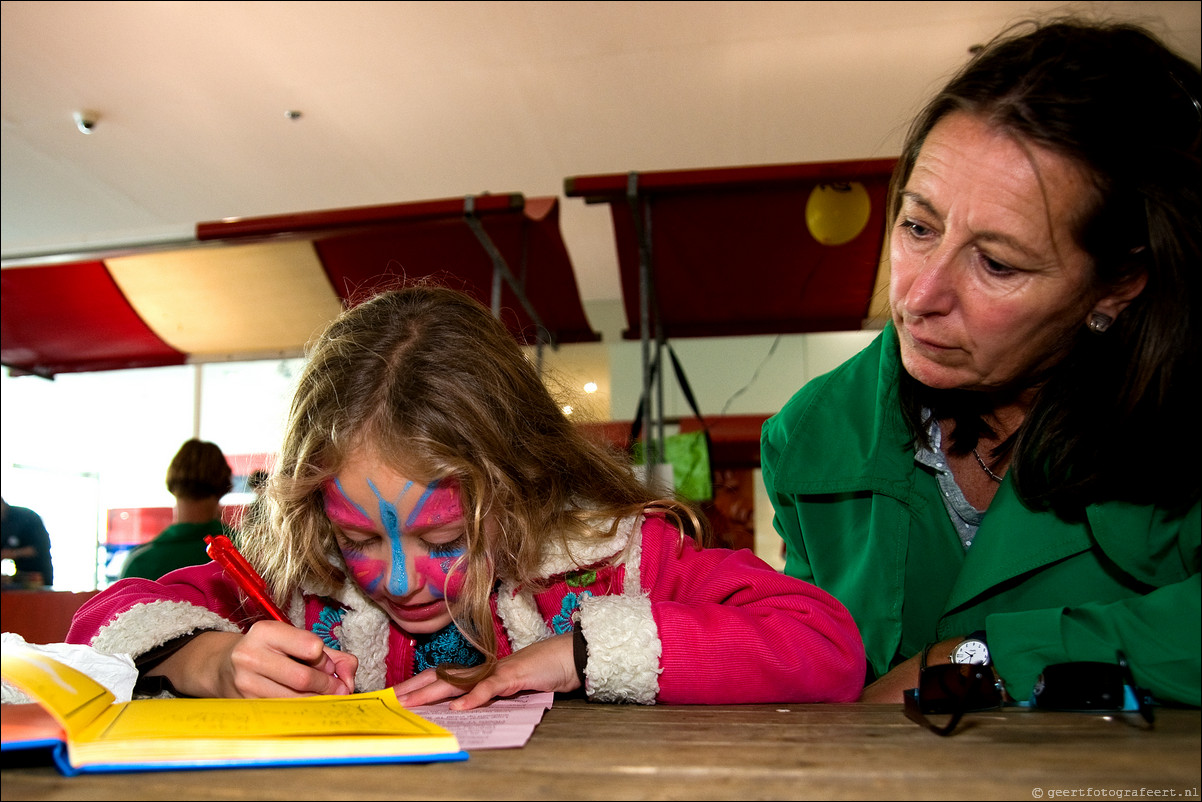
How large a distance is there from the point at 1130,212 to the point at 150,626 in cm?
116

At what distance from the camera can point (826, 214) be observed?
258 cm

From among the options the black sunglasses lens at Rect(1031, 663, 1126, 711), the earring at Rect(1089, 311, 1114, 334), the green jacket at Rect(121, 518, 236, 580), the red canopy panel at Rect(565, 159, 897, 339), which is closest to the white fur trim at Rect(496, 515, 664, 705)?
the black sunglasses lens at Rect(1031, 663, 1126, 711)

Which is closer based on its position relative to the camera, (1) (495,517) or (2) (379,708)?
(2) (379,708)

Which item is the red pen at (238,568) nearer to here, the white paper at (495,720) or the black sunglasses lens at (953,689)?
the white paper at (495,720)

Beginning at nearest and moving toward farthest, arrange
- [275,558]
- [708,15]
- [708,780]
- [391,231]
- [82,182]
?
[708,780] < [275,558] < [391,231] < [708,15] < [82,182]

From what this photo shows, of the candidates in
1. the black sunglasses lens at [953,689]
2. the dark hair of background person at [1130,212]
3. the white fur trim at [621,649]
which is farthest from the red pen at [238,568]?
the dark hair of background person at [1130,212]

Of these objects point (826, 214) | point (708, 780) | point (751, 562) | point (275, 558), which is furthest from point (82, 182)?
point (708, 780)

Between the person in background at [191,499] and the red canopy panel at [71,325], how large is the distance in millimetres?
577

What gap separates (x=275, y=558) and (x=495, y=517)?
320 mm

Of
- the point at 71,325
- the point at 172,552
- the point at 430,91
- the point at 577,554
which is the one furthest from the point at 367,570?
the point at 430,91

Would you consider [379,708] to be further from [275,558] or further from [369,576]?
[275,558]

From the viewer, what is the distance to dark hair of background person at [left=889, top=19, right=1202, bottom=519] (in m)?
0.92

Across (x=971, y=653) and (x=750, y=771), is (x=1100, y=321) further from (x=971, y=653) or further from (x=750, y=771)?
(x=750, y=771)

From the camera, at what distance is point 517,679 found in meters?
0.89
